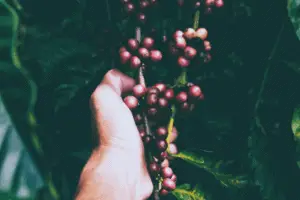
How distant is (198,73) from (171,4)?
0.20 m

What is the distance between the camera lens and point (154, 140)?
0.92 meters

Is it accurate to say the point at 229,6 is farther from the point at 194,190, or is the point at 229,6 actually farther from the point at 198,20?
the point at 194,190

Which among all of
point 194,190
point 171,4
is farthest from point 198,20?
point 194,190

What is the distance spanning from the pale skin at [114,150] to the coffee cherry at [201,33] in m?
0.23

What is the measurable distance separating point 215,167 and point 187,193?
10 cm

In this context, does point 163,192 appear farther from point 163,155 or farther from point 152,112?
point 152,112

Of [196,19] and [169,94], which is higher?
[196,19]

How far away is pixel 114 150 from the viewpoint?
3.25 feet

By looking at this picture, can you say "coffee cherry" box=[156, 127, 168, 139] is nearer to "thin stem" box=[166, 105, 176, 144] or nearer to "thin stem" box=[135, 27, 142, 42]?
"thin stem" box=[166, 105, 176, 144]

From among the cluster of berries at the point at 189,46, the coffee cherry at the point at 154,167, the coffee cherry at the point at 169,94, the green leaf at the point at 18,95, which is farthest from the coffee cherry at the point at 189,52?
the green leaf at the point at 18,95

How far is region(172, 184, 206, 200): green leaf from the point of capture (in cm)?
89

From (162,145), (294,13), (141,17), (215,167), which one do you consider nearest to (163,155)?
(162,145)

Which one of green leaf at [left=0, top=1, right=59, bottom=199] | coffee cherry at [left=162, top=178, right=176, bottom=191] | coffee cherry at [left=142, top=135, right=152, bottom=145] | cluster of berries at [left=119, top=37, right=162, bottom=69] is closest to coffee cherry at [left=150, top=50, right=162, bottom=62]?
cluster of berries at [left=119, top=37, right=162, bottom=69]

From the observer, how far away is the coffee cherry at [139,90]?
0.90 m
